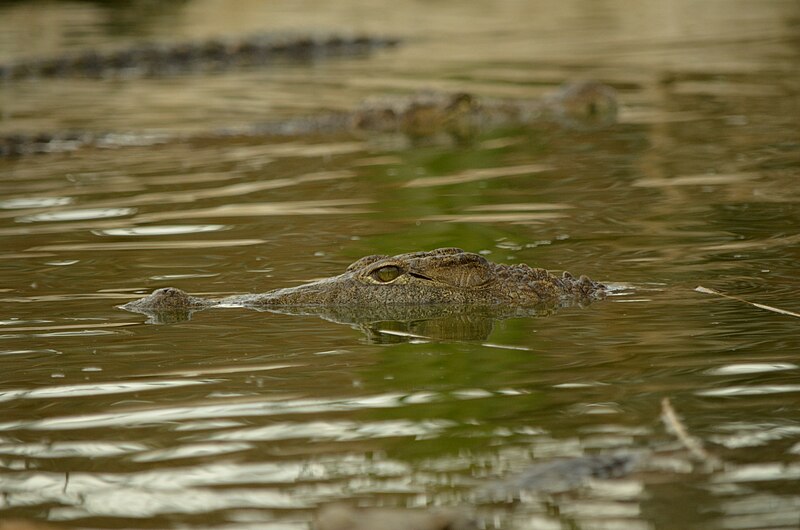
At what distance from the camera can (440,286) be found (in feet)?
22.2

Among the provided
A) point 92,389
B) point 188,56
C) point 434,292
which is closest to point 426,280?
point 434,292

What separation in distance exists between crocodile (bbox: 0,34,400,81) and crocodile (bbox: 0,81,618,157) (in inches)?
387

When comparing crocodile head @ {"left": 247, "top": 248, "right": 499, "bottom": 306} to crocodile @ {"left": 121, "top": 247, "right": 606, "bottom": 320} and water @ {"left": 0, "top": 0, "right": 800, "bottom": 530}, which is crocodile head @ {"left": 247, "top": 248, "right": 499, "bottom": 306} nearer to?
crocodile @ {"left": 121, "top": 247, "right": 606, "bottom": 320}

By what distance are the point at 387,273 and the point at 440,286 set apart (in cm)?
28

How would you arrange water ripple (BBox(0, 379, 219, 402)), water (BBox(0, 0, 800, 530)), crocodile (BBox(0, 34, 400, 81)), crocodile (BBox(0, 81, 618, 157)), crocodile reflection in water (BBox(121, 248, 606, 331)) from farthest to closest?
1. crocodile (BBox(0, 34, 400, 81))
2. crocodile (BBox(0, 81, 618, 157))
3. crocodile reflection in water (BBox(121, 248, 606, 331))
4. water ripple (BBox(0, 379, 219, 402))
5. water (BBox(0, 0, 800, 530))

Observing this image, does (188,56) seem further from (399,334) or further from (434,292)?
(399,334)

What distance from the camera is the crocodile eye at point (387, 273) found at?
6805mm

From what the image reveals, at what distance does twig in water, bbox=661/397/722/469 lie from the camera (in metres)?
4.21

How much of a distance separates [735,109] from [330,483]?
1274 cm

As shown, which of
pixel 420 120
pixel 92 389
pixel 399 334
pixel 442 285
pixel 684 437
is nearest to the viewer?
pixel 684 437

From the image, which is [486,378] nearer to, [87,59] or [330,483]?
[330,483]

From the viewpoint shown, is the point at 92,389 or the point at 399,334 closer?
the point at 92,389

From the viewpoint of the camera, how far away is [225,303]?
7098 millimetres

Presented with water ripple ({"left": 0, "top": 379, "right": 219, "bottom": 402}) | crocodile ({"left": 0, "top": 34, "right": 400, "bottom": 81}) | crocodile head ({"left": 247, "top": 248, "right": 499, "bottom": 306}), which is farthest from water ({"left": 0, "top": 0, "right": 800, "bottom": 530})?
crocodile ({"left": 0, "top": 34, "right": 400, "bottom": 81})
